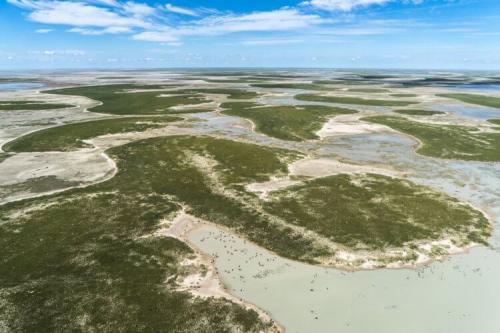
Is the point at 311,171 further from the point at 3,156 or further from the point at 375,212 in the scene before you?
the point at 3,156

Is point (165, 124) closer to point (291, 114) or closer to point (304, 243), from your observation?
point (291, 114)

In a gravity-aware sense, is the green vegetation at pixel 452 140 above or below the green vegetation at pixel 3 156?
below

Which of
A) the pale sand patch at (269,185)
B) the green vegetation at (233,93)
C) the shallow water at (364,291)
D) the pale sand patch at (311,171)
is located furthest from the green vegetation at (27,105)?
the shallow water at (364,291)

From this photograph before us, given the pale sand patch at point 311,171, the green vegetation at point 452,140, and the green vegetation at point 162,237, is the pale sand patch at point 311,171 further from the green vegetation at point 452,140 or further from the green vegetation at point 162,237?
the green vegetation at point 452,140

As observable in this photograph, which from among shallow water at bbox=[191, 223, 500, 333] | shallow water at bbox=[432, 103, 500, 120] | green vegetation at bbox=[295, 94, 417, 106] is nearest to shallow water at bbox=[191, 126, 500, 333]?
shallow water at bbox=[191, 223, 500, 333]

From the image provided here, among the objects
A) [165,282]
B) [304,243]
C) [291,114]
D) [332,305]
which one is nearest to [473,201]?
[304,243]
